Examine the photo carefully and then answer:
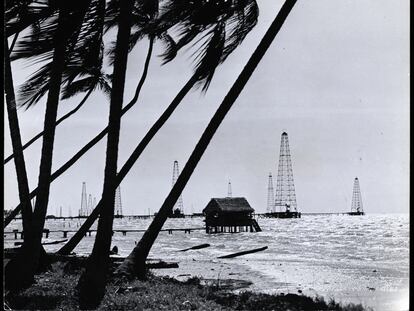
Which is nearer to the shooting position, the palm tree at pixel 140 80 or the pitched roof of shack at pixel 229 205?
the palm tree at pixel 140 80

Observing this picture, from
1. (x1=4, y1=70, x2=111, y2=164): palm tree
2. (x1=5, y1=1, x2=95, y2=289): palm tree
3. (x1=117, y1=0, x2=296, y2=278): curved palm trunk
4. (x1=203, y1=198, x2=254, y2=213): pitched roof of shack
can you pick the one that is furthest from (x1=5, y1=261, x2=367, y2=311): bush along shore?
(x1=203, y1=198, x2=254, y2=213): pitched roof of shack

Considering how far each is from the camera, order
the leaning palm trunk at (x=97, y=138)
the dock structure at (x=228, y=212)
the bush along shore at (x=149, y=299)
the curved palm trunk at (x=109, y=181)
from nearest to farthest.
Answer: the bush along shore at (x=149, y=299) → the curved palm trunk at (x=109, y=181) → the leaning palm trunk at (x=97, y=138) → the dock structure at (x=228, y=212)

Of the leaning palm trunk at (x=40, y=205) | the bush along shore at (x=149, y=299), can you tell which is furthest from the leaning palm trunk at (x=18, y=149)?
the bush along shore at (x=149, y=299)

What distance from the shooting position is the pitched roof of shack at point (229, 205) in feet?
195

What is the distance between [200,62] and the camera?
9117mm

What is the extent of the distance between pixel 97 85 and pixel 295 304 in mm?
10883

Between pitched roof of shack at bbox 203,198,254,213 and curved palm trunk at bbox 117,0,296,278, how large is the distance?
49.5 meters

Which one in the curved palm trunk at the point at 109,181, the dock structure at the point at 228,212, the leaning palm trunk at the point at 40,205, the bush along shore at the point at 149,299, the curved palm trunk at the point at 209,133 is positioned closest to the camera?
the bush along shore at the point at 149,299

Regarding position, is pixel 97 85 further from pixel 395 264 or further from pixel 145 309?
pixel 395 264

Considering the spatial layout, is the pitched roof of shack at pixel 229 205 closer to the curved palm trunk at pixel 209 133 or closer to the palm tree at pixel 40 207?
the curved palm trunk at pixel 209 133

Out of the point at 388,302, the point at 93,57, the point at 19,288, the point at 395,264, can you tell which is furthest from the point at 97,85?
the point at 395,264

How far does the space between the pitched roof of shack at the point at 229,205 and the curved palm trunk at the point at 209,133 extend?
1948 inches

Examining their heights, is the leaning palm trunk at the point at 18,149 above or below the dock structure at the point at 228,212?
above

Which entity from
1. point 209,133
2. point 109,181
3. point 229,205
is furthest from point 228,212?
point 109,181
